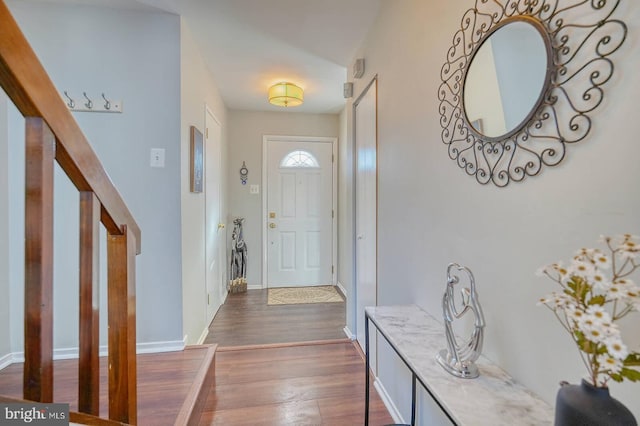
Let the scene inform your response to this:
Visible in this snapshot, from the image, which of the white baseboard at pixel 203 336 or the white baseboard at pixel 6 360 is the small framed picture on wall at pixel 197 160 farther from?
the white baseboard at pixel 6 360

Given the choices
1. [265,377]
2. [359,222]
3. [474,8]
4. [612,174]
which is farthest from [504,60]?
[265,377]

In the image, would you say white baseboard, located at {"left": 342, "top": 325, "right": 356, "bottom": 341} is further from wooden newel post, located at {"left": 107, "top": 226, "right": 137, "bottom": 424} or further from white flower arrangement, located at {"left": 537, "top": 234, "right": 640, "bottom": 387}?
white flower arrangement, located at {"left": 537, "top": 234, "right": 640, "bottom": 387}

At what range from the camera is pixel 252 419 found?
1.62 metres

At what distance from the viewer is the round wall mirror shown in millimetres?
760

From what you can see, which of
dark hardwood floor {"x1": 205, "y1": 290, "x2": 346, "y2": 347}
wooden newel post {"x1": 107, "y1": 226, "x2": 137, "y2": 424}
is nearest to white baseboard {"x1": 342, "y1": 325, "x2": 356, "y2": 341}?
dark hardwood floor {"x1": 205, "y1": 290, "x2": 346, "y2": 347}

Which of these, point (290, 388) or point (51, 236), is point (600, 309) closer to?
point (51, 236)

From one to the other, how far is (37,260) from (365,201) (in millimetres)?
1914

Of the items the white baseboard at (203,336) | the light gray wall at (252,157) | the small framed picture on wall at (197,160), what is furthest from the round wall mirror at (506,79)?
the light gray wall at (252,157)

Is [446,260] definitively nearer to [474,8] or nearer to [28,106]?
[474,8]

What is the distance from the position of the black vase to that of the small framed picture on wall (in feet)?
7.41

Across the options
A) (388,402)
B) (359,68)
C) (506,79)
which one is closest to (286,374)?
(388,402)

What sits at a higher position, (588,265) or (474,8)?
(474,8)

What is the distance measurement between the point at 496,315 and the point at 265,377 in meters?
1.61

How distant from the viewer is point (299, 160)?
4.13 m
